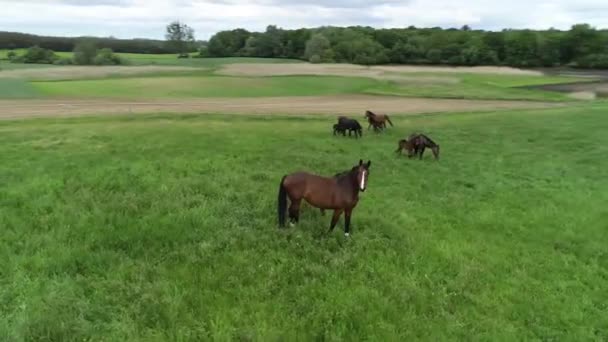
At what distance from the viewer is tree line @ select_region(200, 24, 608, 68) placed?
102 meters

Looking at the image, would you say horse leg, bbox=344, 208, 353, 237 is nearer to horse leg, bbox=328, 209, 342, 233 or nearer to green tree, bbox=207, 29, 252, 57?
horse leg, bbox=328, 209, 342, 233

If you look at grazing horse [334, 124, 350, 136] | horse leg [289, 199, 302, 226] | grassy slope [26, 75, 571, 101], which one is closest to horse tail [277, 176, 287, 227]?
horse leg [289, 199, 302, 226]

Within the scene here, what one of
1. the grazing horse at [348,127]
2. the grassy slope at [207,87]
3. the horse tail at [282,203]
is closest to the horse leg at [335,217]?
the horse tail at [282,203]

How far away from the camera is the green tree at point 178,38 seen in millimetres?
155125

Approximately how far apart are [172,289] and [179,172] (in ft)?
23.5

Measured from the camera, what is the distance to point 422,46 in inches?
4535

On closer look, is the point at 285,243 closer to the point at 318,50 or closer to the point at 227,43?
the point at 318,50

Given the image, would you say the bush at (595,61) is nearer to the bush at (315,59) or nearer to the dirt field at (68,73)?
the bush at (315,59)

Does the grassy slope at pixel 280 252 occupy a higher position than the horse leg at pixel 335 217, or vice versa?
the horse leg at pixel 335 217

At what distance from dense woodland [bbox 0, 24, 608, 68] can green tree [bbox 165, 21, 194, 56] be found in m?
2.84

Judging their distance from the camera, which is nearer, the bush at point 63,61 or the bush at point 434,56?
the bush at point 63,61

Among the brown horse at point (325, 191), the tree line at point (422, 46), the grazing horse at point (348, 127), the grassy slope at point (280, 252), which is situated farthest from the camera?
the tree line at point (422, 46)

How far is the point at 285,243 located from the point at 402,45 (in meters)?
116

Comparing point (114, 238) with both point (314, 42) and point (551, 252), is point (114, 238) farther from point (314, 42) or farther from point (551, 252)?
point (314, 42)
